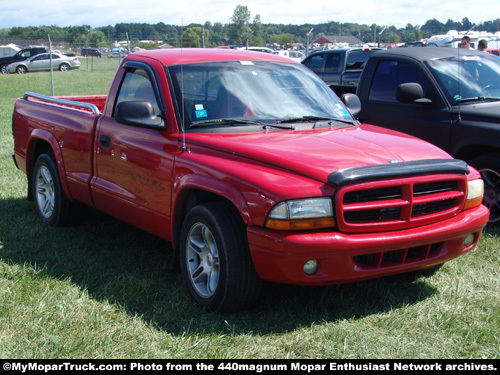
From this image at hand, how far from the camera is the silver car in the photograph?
3659 centimetres

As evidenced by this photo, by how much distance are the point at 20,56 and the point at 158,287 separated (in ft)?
120

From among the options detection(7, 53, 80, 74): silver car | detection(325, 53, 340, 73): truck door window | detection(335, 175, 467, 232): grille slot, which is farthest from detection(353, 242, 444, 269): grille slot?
detection(7, 53, 80, 74): silver car

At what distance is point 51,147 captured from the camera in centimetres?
627

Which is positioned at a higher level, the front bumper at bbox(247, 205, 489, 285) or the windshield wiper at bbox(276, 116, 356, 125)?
the windshield wiper at bbox(276, 116, 356, 125)

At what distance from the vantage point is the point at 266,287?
4480mm

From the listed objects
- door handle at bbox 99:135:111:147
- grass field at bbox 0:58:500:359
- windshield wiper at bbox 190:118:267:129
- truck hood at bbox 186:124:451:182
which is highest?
windshield wiper at bbox 190:118:267:129

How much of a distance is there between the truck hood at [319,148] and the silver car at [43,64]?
35275 millimetres

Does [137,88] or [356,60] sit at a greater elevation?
[137,88]

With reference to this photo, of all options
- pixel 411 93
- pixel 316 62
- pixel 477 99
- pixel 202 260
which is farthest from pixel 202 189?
pixel 316 62

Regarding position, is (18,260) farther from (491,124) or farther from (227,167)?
(491,124)

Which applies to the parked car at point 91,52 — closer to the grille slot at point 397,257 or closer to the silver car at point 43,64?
the silver car at point 43,64

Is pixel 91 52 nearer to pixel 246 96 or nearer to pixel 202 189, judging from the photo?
pixel 246 96

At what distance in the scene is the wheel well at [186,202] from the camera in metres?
4.30

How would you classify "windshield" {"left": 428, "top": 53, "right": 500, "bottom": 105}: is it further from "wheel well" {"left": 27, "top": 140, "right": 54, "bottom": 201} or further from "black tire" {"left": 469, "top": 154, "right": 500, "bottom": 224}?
"wheel well" {"left": 27, "top": 140, "right": 54, "bottom": 201}
